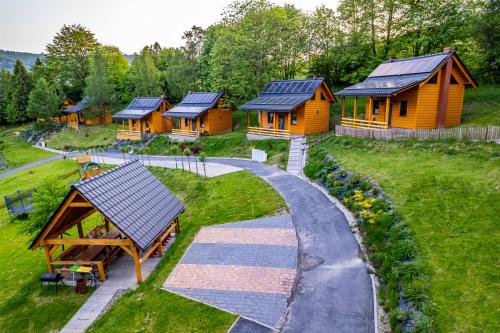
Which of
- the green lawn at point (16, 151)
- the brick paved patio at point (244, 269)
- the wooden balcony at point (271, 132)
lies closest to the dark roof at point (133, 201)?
the brick paved patio at point (244, 269)

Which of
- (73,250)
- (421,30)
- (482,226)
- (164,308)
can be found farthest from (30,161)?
(421,30)

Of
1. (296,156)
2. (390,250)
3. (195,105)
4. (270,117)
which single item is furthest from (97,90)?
(390,250)

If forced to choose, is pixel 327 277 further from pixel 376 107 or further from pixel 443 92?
pixel 376 107

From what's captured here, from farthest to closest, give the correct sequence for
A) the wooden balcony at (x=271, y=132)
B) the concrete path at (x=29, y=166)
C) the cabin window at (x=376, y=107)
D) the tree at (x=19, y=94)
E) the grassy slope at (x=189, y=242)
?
1. the tree at (x=19, y=94)
2. the concrete path at (x=29, y=166)
3. the wooden balcony at (x=271, y=132)
4. the cabin window at (x=376, y=107)
5. the grassy slope at (x=189, y=242)

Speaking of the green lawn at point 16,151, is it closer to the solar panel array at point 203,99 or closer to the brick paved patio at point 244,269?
the solar panel array at point 203,99

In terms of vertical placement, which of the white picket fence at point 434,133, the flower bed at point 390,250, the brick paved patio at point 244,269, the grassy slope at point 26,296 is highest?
the white picket fence at point 434,133

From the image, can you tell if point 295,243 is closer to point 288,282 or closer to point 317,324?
point 288,282

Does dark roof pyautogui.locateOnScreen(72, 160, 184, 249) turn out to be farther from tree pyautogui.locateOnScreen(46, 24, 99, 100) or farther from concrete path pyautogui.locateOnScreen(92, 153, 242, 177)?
tree pyautogui.locateOnScreen(46, 24, 99, 100)
